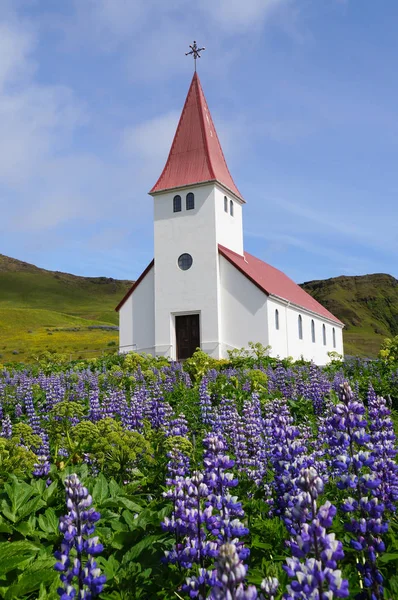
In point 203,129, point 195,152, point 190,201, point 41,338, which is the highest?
point 203,129

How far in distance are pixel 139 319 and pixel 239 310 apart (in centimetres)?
664

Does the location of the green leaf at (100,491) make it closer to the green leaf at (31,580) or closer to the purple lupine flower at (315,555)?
the green leaf at (31,580)

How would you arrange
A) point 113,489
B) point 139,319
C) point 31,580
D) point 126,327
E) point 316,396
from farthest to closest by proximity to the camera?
1. point 126,327
2. point 139,319
3. point 316,396
4. point 113,489
5. point 31,580

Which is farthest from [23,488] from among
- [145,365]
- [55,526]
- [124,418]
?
[145,365]

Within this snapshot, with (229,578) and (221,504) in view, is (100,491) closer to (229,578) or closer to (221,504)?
(221,504)

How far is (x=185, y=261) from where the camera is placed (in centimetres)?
3244

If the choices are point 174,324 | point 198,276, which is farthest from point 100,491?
point 174,324

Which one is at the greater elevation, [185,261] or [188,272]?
[185,261]

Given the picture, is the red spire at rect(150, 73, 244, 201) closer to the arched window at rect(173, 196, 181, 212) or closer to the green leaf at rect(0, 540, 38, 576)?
the arched window at rect(173, 196, 181, 212)

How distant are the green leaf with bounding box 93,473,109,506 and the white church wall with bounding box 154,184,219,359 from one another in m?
25.5

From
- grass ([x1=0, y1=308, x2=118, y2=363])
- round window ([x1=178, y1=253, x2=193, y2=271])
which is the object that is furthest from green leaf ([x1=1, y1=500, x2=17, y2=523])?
grass ([x1=0, y1=308, x2=118, y2=363])

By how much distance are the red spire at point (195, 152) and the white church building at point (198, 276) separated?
0.21 feet

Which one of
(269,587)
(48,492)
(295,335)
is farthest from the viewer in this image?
(295,335)

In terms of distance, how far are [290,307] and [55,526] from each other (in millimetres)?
31591
